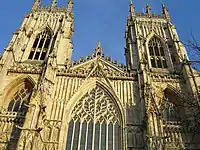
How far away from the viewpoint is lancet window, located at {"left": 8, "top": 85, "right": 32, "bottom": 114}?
19125 mm

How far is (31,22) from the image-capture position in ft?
89.5

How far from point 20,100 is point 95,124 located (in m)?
5.86

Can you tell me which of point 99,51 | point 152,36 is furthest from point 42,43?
point 152,36

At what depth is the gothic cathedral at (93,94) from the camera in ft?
53.2

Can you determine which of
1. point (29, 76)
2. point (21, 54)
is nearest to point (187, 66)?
point (29, 76)

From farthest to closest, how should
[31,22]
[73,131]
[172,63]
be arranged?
[31,22], [172,63], [73,131]

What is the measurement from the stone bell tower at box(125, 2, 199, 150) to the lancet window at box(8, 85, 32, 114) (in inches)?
315

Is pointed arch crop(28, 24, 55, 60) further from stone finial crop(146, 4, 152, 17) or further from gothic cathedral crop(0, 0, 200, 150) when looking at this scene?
stone finial crop(146, 4, 152, 17)

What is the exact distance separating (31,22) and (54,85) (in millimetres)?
10188

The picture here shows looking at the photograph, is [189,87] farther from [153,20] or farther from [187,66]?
[153,20]

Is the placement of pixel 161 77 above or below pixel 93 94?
above

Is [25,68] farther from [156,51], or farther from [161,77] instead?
[156,51]

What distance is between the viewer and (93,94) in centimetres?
1984

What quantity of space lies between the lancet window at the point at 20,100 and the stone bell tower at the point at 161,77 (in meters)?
8.01
